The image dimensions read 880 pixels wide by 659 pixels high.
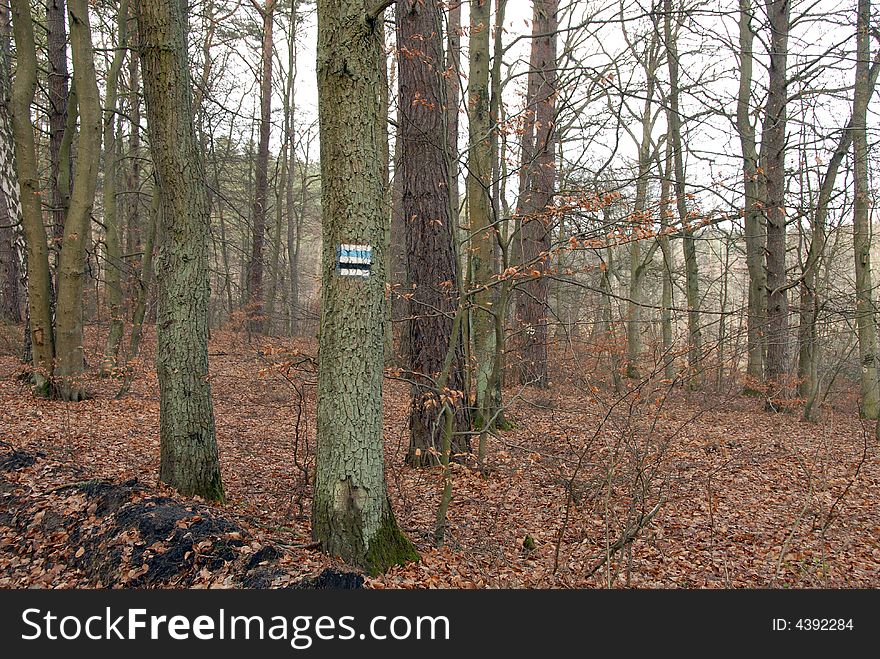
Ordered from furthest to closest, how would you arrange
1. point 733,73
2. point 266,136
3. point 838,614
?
point 266,136, point 733,73, point 838,614

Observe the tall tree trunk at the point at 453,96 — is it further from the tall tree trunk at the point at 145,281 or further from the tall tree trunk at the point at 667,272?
the tall tree trunk at the point at 145,281

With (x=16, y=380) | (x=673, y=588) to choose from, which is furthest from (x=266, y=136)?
(x=673, y=588)

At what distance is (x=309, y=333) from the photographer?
20.4 metres

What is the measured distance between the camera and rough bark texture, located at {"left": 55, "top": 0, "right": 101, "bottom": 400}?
26.3 feet

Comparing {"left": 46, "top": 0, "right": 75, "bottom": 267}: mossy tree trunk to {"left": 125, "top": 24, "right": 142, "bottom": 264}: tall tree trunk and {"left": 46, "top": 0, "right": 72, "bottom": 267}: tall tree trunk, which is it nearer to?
{"left": 46, "top": 0, "right": 72, "bottom": 267}: tall tree trunk

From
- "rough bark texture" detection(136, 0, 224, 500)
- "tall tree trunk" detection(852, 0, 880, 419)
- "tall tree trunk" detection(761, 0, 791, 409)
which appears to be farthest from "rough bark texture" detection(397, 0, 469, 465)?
"tall tree trunk" detection(761, 0, 791, 409)

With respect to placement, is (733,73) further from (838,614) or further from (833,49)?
(838,614)

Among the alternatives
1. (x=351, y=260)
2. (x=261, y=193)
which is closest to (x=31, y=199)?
(x=351, y=260)

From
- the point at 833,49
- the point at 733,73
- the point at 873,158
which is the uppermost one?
the point at 733,73

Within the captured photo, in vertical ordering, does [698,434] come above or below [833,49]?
below

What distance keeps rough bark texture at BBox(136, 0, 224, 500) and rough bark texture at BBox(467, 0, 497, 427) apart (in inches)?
100

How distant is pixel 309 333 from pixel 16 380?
36.2 feet

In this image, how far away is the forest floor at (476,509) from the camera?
4.22 meters

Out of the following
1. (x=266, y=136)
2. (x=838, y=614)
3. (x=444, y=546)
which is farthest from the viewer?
(x=266, y=136)
